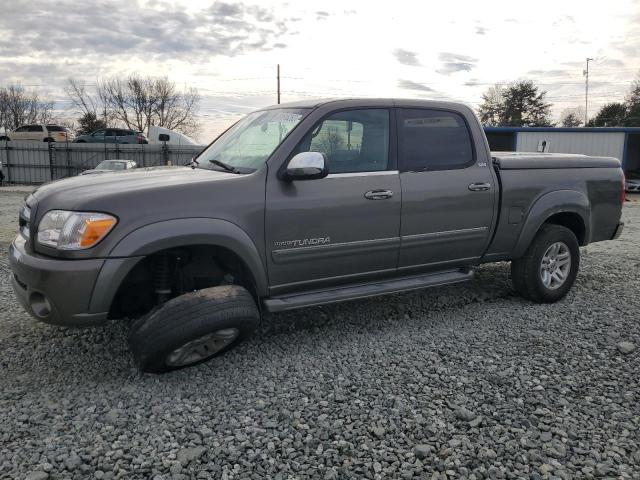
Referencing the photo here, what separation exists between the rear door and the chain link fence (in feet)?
80.6

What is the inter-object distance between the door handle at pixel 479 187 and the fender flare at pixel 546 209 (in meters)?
0.60

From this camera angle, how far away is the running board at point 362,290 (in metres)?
3.85

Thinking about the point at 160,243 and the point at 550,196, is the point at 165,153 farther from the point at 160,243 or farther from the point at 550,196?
the point at 160,243

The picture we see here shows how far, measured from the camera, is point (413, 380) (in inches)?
141

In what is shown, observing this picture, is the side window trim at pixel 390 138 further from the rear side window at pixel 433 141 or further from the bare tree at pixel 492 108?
the bare tree at pixel 492 108

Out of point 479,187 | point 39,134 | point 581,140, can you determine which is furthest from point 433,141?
point 39,134

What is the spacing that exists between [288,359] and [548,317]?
2.52m

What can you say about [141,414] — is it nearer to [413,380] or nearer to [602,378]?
[413,380]

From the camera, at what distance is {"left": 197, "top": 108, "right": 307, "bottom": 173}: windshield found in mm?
4012

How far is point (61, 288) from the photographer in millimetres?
3191

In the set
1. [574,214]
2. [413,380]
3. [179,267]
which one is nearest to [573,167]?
[574,214]

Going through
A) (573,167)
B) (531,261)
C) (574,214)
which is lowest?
(531,261)

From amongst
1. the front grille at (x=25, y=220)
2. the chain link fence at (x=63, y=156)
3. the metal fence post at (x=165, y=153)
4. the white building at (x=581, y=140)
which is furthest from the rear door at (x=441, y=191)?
the white building at (x=581, y=140)

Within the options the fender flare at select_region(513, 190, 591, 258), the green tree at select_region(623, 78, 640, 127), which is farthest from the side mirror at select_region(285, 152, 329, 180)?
the green tree at select_region(623, 78, 640, 127)
